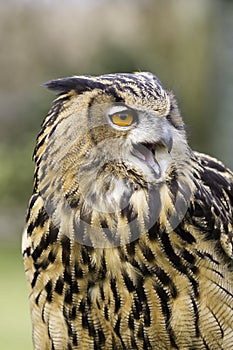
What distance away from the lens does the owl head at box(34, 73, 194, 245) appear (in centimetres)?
324

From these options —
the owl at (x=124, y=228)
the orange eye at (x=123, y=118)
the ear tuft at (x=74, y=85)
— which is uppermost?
the ear tuft at (x=74, y=85)

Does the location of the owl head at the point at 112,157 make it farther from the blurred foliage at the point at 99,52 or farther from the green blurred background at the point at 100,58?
the blurred foliage at the point at 99,52

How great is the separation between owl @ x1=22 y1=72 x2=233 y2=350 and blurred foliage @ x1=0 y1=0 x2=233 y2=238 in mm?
8987

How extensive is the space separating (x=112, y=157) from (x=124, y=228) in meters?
0.30

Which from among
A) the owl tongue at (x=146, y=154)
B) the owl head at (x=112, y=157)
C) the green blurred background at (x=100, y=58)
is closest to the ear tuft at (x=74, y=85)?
the owl head at (x=112, y=157)

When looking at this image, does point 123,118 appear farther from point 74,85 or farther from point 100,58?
point 100,58

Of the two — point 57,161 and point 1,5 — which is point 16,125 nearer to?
point 1,5

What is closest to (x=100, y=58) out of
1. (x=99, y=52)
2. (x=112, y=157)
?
(x=99, y=52)

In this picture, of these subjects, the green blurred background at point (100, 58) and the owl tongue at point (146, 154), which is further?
the green blurred background at point (100, 58)

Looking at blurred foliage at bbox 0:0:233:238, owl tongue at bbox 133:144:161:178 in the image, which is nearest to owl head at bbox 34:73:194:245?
owl tongue at bbox 133:144:161:178

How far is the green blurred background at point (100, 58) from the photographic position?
41.0 feet

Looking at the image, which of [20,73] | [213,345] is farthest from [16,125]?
[213,345]

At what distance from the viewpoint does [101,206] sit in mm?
3389

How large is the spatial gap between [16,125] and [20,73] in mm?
2287
